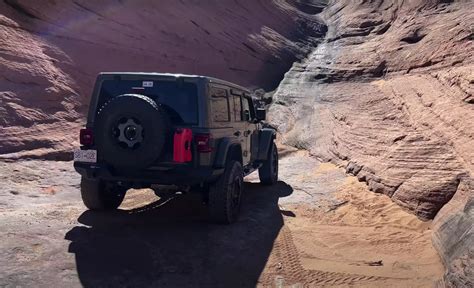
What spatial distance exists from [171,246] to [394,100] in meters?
7.88

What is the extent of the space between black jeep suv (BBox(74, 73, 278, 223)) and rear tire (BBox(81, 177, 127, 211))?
1 centimetres

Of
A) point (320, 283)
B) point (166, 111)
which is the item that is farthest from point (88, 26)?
point (320, 283)

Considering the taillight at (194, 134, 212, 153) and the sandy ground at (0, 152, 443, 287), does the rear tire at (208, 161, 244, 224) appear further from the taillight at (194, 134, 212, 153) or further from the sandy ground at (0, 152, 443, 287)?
the taillight at (194, 134, 212, 153)

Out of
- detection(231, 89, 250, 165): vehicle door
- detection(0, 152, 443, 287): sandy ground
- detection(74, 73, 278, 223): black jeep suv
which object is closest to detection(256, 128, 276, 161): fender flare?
detection(0, 152, 443, 287): sandy ground

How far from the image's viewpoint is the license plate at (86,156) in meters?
5.90

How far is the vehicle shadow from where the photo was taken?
4.59 m

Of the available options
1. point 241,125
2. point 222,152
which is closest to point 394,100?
point 241,125

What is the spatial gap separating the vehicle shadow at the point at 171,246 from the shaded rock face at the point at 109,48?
4.39 m

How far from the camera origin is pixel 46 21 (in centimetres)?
1400

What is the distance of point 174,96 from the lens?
19.6 ft

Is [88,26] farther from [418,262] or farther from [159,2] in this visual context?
[418,262]

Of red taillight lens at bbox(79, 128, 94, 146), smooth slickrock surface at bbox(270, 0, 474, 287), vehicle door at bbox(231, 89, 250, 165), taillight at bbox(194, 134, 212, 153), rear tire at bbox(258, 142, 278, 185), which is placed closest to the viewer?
taillight at bbox(194, 134, 212, 153)

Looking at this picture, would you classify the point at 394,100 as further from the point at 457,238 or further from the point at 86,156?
the point at 86,156

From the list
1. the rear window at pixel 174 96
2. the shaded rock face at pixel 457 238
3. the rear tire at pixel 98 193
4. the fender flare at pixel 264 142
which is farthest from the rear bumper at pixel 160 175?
the fender flare at pixel 264 142
